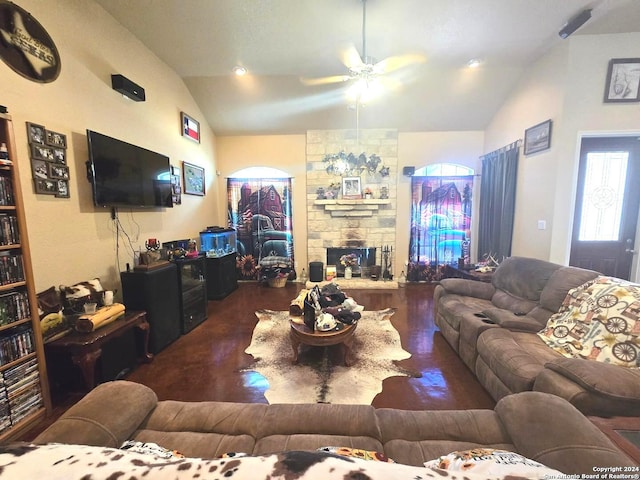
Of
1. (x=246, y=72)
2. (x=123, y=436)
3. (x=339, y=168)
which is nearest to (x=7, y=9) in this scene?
(x=246, y=72)

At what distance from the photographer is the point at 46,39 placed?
2078 mm

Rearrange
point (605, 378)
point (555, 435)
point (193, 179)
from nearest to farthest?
point (555, 435), point (605, 378), point (193, 179)

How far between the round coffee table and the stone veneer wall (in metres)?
3.07

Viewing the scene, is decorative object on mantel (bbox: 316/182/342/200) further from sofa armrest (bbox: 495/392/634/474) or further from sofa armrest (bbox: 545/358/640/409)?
sofa armrest (bbox: 495/392/634/474)

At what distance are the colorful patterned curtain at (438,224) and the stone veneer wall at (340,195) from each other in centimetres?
44

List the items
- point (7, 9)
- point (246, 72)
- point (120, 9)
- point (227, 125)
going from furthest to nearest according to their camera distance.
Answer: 1. point (227, 125)
2. point (246, 72)
3. point (120, 9)
4. point (7, 9)

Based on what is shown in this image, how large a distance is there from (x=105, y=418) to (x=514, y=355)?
Result: 2.34 m

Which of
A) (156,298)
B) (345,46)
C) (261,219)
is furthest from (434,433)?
(261,219)

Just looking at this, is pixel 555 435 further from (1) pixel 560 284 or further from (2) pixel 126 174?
(2) pixel 126 174

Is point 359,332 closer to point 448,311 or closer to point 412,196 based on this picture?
point 448,311

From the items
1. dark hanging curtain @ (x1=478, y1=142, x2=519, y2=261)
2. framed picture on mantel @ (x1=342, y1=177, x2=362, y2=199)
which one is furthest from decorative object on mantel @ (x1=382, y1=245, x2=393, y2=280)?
dark hanging curtain @ (x1=478, y1=142, x2=519, y2=261)

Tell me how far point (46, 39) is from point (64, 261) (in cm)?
178

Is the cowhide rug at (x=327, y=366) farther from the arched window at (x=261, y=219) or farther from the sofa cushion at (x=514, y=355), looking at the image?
the arched window at (x=261, y=219)

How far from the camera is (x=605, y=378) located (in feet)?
4.34
